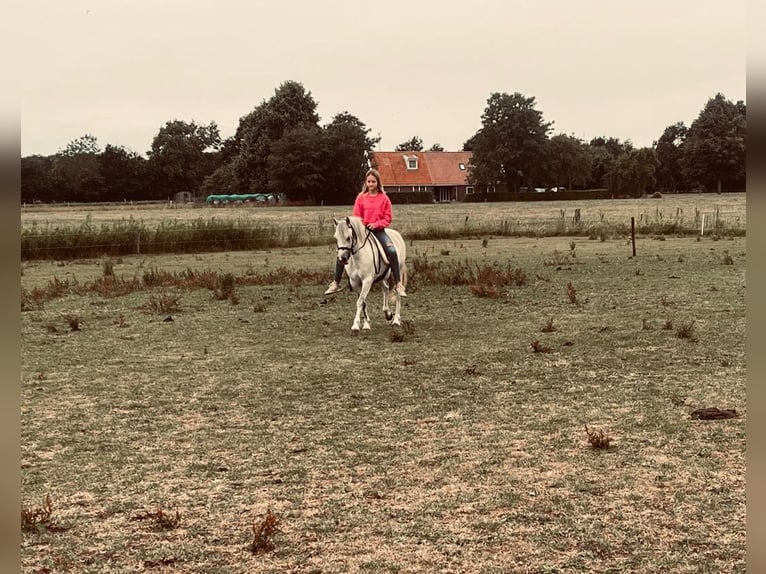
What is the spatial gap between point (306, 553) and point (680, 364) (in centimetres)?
→ 574

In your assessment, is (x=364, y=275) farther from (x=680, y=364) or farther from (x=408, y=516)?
(x=408, y=516)

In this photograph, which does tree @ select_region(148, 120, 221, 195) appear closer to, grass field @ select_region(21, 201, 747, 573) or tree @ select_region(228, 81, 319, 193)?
tree @ select_region(228, 81, 319, 193)

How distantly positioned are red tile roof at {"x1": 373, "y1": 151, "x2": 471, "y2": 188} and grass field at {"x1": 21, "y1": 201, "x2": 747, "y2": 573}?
71.4m

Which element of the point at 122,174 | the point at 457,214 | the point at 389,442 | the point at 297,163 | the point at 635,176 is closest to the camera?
the point at 389,442

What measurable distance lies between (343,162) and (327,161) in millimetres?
1685

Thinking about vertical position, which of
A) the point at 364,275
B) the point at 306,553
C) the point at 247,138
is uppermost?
the point at 247,138

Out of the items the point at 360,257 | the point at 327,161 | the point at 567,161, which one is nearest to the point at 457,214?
the point at 327,161

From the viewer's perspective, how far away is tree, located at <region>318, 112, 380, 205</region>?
230 ft

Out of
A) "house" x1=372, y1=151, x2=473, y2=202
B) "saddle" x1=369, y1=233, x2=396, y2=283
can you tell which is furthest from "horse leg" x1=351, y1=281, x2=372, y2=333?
"house" x1=372, y1=151, x2=473, y2=202

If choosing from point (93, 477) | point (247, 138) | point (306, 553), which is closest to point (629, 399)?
point (306, 553)

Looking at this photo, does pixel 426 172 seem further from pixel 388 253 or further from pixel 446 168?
pixel 388 253

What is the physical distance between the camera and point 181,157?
92250 mm

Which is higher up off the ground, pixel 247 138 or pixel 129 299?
A: pixel 247 138

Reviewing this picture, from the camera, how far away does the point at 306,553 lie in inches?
152
